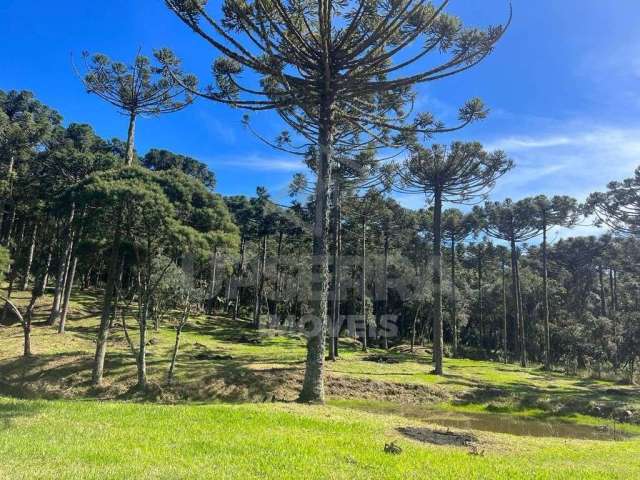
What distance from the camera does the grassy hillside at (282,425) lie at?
621cm

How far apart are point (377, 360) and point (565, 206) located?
67.7ft

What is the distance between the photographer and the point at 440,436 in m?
9.52

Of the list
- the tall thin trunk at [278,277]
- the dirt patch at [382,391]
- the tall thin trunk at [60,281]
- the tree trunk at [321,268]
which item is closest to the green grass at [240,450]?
the tree trunk at [321,268]

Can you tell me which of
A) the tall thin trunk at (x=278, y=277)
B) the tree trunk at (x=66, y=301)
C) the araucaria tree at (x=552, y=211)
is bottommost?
the tree trunk at (x=66, y=301)

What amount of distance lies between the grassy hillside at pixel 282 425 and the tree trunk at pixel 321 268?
2.79 ft

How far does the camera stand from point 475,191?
26.5 meters

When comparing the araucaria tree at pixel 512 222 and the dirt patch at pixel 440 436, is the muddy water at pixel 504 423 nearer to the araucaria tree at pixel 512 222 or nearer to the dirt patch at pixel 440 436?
the dirt patch at pixel 440 436

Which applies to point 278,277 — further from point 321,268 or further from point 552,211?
point 321,268

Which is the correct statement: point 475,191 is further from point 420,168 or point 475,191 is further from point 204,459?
point 204,459

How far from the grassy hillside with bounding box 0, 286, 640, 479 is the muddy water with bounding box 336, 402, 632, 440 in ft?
0.23

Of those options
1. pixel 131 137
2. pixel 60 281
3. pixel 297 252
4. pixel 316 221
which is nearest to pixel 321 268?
pixel 316 221

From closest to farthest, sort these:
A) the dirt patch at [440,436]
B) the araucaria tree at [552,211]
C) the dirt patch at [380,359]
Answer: the dirt patch at [440,436], the dirt patch at [380,359], the araucaria tree at [552,211]

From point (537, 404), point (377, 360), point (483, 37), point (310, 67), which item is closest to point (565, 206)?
point (377, 360)

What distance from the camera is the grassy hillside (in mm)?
6207
